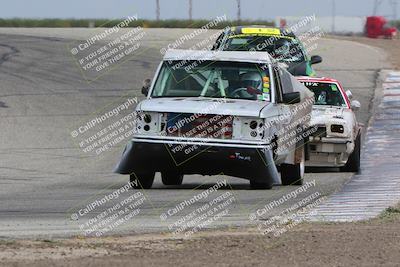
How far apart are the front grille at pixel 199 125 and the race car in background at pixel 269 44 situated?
9.79 m

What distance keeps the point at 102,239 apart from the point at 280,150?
5.08 meters

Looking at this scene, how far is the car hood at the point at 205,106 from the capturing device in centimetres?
1351

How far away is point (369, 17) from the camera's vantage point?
77688 millimetres

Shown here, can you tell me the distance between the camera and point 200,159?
13.5m

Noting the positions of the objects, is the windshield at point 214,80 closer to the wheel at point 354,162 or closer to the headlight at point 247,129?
the headlight at point 247,129

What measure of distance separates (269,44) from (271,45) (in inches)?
2.0

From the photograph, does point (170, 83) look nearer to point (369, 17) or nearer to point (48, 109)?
point (48, 109)

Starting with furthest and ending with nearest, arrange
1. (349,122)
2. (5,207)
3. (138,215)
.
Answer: (349,122)
(5,207)
(138,215)

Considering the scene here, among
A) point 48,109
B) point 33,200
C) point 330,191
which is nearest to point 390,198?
point 330,191

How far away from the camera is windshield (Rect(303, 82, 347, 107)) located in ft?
60.2

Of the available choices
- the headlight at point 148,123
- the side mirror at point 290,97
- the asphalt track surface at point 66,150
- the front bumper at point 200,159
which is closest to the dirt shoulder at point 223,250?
the asphalt track surface at point 66,150

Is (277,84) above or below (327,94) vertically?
above

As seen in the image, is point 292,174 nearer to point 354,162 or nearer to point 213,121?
point 213,121

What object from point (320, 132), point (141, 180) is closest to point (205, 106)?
point (141, 180)
